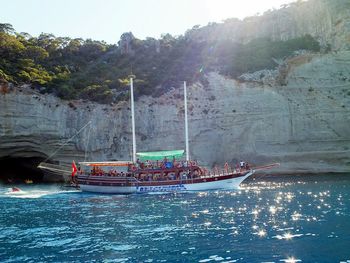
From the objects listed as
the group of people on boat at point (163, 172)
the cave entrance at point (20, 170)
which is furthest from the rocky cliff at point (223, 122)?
the group of people on boat at point (163, 172)

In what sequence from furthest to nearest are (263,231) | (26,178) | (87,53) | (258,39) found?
(87,53) < (258,39) < (26,178) < (263,231)

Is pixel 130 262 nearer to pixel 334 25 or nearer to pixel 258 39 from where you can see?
pixel 334 25

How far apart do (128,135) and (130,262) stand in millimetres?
40881

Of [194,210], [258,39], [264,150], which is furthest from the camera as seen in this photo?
[258,39]

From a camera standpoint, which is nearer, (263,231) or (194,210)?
(263,231)

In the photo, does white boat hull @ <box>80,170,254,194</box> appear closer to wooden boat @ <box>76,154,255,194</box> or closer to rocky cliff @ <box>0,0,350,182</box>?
wooden boat @ <box>76,154,255,194</box>

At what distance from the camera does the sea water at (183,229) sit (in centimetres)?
1642

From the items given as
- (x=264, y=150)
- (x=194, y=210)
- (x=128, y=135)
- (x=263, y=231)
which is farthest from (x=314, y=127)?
(x=263, y=231)

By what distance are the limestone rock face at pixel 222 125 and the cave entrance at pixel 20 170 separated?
5995mm

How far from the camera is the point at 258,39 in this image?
7475 cm

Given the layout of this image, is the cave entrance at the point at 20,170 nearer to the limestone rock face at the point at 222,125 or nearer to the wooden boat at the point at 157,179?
the limestone rock face at the point at 222,125

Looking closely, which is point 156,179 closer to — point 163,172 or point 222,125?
point 163,172

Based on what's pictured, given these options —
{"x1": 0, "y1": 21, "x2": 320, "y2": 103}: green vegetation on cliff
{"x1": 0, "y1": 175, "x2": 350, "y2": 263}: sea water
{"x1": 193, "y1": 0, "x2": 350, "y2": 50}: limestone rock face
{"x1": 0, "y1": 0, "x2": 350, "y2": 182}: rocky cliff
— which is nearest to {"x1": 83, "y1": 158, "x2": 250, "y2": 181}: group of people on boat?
{"x1": 0, "y1": 175, "x2": 350, "y2": 263}: sea water

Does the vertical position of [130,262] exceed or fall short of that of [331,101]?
it falls short
